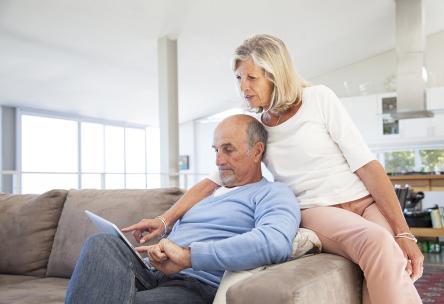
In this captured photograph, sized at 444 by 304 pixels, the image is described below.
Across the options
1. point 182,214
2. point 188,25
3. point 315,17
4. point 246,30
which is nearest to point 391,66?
point 315,17

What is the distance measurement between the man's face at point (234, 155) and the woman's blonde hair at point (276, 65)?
0.14 meters

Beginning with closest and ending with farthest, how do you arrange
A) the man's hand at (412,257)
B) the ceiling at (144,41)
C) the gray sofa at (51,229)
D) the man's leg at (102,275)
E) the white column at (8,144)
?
the man's leg at (102,275)
the man's hand at (412,257)
the gray sofa at (51,229)
the ceiling at (144,41)
the white column at (8,144)

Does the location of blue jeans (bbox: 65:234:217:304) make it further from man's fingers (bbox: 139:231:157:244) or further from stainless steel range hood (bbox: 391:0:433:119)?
stainless steel range hood (bbox: 391:0:433:119)

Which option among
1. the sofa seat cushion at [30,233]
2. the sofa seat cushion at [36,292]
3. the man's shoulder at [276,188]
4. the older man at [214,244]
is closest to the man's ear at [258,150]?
the older man at [214,244]

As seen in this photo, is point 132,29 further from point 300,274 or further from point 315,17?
point 300,274

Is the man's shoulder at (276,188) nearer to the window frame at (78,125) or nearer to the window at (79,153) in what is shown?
the window frame at (78,125)

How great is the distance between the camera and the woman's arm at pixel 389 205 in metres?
1.34

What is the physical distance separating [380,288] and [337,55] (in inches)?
326

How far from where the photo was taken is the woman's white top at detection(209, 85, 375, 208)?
1.46 m

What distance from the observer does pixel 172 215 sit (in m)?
1.65

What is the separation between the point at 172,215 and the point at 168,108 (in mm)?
5015

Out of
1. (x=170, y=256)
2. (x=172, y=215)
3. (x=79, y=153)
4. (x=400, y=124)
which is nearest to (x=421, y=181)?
(x=400, y=124)

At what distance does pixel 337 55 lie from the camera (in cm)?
897

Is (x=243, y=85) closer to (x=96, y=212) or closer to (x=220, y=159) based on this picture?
(x=220, y=159)
